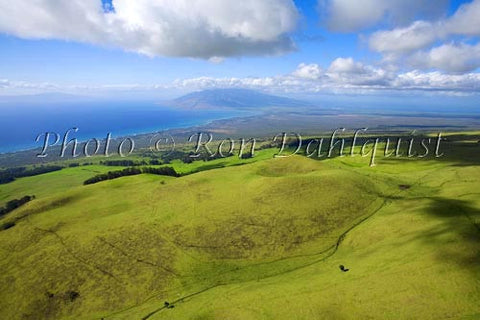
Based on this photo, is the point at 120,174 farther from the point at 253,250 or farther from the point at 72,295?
the point at 253,250

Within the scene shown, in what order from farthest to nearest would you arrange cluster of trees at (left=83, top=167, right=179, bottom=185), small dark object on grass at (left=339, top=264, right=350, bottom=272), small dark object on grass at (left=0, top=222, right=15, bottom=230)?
cluster of trees at (left=83, top=167, right=179, bottom=185), small dark object on grass at (left=0, top=222, right=15, bottom=230), small dark object on grass at (left=339, top=264, right=350, bottom=272)

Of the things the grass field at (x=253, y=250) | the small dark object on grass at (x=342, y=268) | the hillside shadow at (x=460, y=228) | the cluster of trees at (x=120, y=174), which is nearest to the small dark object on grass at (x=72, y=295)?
the grass field at (x=253, y=250)

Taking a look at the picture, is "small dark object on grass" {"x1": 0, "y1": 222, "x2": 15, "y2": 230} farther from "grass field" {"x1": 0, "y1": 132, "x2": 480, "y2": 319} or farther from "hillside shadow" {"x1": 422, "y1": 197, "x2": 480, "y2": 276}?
"hillside shadow" {"x1": 422, "y1": 197, "x2": 480, "y2": 276}

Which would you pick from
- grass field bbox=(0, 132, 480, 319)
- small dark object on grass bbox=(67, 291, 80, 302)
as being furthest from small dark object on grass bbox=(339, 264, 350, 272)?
small dark object on grass bbox=(67, 291, 80, 302)

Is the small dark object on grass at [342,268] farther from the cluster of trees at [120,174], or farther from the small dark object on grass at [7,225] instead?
the cluster of trees at [120,174]

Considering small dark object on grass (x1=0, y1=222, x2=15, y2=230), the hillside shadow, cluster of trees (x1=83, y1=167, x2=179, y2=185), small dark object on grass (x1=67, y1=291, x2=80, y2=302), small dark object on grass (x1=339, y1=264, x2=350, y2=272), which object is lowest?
small dark object on grass (x1=67, y1=291, x2=80, y2=302)

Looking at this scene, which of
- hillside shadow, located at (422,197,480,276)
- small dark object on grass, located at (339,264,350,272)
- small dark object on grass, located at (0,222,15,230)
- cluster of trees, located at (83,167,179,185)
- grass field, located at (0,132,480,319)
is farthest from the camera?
cluster of trees, located at (83,167,179,185)

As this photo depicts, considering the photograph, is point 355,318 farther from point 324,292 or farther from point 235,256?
point 235,256

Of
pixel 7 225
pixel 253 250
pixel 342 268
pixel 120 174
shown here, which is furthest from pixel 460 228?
pixel 120 174

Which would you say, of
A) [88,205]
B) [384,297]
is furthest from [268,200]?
[88,205]
